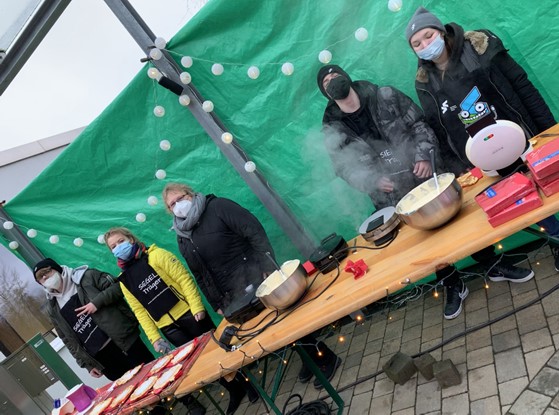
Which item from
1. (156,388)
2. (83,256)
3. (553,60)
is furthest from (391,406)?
(83,256)

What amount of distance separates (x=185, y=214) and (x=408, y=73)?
6.22ft

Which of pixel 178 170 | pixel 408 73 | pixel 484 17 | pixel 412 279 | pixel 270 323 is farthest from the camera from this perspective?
pixel 178 170

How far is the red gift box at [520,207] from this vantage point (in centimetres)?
180

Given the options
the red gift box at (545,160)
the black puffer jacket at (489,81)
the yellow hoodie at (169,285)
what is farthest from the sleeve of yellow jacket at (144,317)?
the red gift box at (545,160)

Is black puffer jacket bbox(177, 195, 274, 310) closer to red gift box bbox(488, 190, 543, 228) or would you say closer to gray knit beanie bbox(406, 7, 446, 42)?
gray knit beanie bbox(406, 7, 446, 42)

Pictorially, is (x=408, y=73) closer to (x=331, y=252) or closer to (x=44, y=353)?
(x=331, y=252)

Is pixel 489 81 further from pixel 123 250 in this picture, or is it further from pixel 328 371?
pixel 123 250

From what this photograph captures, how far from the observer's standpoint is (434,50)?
2.59m

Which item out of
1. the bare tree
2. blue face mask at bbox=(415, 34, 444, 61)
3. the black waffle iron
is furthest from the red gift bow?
the bare tree

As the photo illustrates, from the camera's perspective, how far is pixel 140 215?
431cm

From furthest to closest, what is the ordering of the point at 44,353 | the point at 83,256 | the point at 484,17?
1. the point at 44,353
2. the point at 83,256
3. the point at 484,17

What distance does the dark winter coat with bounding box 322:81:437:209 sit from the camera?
3027mm

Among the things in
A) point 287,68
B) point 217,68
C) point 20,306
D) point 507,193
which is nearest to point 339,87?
point 287,68

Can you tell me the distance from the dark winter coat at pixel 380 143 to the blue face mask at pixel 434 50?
A: 422mm
